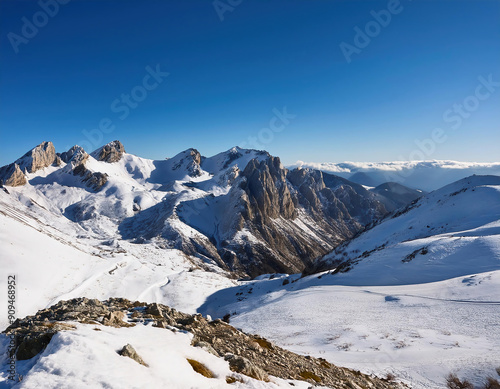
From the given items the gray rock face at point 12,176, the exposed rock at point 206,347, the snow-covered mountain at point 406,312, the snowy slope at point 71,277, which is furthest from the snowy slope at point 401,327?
the gray rock face at point 12,176

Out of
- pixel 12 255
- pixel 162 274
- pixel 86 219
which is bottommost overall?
pixel 162 274

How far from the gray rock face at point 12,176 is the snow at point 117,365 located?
8614 inches

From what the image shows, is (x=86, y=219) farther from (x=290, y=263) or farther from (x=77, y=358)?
(x=77, y=358)

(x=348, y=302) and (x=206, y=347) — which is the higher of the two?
(x=206, y=347)

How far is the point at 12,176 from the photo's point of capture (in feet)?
551

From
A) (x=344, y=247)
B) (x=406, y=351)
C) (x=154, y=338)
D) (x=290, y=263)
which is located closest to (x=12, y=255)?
(x=154, y=338)

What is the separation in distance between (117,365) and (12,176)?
737 feet

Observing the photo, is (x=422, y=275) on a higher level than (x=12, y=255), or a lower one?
lower

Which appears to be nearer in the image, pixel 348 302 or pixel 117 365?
pixel 117 365

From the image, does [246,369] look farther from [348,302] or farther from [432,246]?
[432,246]

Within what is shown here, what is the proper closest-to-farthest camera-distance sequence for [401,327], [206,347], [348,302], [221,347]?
[206,347] < [221,347] < [401,327] < [348,302]

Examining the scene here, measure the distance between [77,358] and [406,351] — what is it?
2073 centimetres

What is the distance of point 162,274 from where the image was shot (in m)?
67.5

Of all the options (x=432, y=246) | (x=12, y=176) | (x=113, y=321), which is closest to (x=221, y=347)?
(x=113, y=321)
